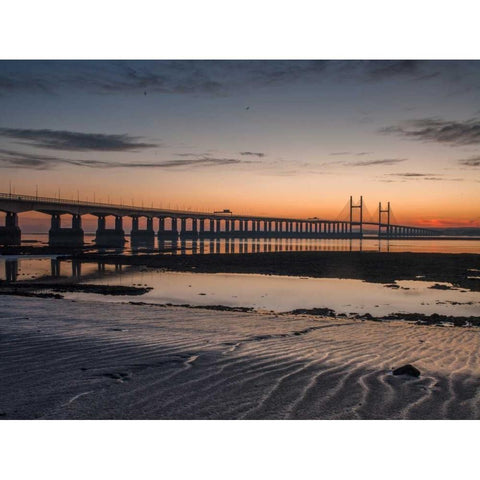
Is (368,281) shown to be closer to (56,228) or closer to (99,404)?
(99,404)

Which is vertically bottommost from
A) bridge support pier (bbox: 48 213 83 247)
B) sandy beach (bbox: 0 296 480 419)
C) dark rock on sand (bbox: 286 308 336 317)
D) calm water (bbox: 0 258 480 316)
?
calm water (bbox: 0 258 480 316)

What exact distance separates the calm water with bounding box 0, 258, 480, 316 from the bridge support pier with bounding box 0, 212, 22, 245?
35.3 meters

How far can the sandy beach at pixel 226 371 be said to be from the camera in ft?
14.1

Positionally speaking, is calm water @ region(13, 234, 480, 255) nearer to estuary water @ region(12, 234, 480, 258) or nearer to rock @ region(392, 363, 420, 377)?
estuary water @ region(12, 234, 480, 258)

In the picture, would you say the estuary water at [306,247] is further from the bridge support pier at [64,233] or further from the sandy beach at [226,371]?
the sandy beach at [226,371]

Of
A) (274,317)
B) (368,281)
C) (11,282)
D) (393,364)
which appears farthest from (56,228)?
(393,364)

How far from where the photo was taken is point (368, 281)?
790 inches

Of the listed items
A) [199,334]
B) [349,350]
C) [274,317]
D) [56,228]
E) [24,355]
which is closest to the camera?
[24,355]

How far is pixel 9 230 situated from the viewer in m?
54.8

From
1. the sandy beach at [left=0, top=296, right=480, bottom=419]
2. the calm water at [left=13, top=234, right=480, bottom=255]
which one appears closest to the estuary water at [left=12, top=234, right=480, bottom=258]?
the calm water at [left=13, top=234, right=480, bottom=255]

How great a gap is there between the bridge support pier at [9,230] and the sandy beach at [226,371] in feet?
168

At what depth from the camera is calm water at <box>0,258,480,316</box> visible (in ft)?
43.9
